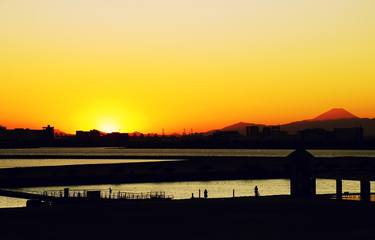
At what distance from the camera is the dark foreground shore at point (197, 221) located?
1789cm

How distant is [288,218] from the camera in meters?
20.8

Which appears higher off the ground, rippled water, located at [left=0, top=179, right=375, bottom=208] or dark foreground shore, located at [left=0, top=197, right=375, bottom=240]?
rippled water, located at [left=0, top=179, right=375, bottom=208]

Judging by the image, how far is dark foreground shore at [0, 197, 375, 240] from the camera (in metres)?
17.9

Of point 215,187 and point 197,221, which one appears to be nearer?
point 197,221

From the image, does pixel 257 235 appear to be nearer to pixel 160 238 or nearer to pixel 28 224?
pixel 160 238

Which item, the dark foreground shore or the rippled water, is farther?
the rippled water

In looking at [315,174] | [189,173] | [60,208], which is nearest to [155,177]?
[189,173]

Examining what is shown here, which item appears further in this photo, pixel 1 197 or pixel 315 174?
pixel 1 197

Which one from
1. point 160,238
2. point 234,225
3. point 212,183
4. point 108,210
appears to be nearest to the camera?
point 160,238

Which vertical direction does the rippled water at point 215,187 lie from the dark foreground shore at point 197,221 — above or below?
above

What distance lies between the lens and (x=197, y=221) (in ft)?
66.3

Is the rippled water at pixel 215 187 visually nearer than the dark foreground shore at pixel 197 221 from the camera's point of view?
No

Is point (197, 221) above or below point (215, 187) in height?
below

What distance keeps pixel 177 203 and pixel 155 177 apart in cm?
6248
